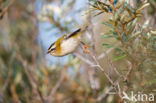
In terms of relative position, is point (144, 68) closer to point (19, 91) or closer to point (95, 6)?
point (95, 6)

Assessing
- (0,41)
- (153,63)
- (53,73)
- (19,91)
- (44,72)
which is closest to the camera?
(153,63)

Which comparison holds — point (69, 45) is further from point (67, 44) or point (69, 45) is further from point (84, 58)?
point (84, 58)

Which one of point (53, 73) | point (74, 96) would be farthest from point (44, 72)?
point (74, 96)

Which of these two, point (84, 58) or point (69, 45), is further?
point (84, 58)

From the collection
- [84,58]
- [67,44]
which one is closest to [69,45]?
[67,44]

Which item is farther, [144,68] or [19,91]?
[19,91]
